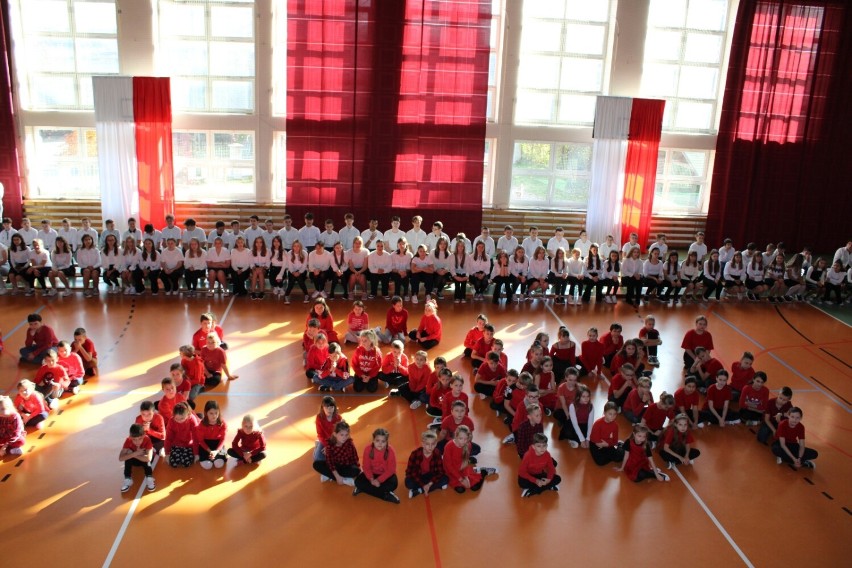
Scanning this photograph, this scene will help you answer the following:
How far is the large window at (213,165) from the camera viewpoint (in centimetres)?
1552

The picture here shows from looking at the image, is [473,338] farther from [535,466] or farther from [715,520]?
[715,520]

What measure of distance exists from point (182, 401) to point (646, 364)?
6749 millimetres

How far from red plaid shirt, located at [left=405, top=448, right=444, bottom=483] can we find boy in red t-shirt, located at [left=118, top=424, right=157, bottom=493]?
258 centimetres

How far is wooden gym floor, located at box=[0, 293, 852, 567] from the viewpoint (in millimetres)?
6340

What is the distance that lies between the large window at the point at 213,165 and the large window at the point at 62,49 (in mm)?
2149

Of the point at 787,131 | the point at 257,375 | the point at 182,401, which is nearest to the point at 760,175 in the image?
the point at 787,131

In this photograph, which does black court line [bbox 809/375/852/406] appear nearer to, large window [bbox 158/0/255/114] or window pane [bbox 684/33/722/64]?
window pane [bbox 684/33/722/64]

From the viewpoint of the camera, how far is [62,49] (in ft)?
49.0

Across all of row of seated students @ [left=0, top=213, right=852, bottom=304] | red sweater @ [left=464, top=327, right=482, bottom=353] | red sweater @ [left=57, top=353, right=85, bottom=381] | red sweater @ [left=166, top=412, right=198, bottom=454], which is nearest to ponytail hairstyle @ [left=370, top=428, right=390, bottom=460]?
red sweater @ [left=166, top=412, right=198, bottom=454]

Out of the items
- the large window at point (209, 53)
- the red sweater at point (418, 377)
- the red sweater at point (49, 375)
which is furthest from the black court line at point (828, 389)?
the large window at point (209, 53)

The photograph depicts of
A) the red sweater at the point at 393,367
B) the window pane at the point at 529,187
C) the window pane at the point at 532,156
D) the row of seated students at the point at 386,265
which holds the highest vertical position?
the window pane at the point at 532,156

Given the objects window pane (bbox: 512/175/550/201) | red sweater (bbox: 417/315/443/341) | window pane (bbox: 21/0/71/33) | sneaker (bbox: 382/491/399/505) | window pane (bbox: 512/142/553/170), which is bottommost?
sneaker (bbox: 382/491/399/505)

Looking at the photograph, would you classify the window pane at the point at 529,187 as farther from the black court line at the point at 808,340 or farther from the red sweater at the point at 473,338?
the red sweater at the point at 473,338

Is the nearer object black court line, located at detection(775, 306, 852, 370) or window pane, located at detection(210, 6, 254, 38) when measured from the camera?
black court line, located at detection(775, 306, 852, 370)
